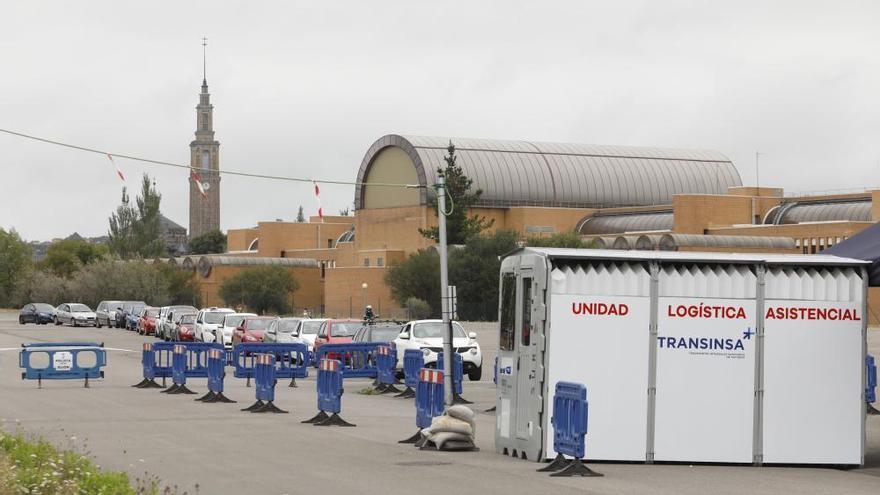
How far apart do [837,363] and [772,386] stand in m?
0.90

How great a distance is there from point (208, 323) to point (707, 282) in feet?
135

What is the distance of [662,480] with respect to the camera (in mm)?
16641

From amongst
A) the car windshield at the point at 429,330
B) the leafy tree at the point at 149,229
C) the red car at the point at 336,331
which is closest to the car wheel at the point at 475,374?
the car windshield at the point at 429,330

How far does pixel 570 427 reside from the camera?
16984 millimetres

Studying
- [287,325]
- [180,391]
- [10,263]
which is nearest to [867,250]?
[180,391]

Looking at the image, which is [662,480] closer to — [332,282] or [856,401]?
[856,401]

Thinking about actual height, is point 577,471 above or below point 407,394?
above

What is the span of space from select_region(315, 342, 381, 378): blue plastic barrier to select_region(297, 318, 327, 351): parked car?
8.37 metres

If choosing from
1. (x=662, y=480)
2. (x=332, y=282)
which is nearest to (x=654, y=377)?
(x=662, y=480)

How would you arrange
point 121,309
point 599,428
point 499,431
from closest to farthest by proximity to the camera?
1. point 599,428
2. point 499,431
3. point 121,309

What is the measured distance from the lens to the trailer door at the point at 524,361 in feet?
61.0

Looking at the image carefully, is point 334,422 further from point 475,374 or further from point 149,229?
point 149,229

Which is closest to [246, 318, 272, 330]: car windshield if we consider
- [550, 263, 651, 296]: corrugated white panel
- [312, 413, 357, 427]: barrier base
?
[312, 413, 357, 427]: barrier base

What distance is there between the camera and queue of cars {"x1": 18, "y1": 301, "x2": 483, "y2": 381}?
3738 cm
